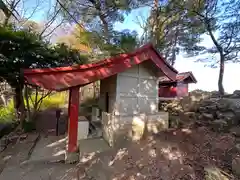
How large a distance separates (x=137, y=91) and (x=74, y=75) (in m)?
2.43

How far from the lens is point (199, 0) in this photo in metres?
12.3

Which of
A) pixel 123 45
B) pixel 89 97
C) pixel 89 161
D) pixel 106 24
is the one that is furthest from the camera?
pixel 89 97

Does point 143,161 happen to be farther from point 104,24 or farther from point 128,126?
point 104,24

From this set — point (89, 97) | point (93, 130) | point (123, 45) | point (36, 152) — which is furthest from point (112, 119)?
point (89, 97)

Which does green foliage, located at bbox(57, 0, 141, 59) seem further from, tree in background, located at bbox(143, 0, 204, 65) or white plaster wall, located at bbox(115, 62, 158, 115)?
white plaster wall, located at bbox(115, 62, 158, 115)

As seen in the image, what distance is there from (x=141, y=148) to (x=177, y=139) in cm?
119

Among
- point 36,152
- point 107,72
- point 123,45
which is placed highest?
point 123,45

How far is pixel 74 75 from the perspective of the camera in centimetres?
529

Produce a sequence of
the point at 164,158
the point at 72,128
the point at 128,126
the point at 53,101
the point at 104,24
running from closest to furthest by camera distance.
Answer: the point at 164,158 → the point at 72,128 → the point at 128,126 → the point at 104,24 → the point at 53,101

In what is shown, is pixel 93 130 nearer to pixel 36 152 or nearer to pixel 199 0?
pixel 36 152

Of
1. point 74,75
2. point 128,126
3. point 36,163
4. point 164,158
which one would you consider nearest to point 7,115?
point 36,163

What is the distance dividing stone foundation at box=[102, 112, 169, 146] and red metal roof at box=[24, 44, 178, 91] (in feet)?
4.84

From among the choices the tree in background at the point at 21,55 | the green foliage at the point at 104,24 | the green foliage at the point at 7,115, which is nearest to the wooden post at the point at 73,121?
the tree in background at the point at 21,55

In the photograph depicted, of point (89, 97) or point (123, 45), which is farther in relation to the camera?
point (89, 97)
